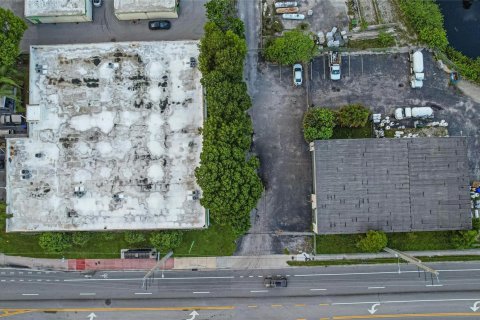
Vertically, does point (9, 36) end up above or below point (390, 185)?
above

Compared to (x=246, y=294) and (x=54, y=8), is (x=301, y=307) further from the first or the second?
(x=54, y=8)

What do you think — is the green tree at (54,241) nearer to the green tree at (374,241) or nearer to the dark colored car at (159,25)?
the dark colored car at (159,25)

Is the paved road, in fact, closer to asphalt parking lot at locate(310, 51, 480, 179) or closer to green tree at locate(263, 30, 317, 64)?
asphalt parking lot at locate(310, 51, 480, 179)

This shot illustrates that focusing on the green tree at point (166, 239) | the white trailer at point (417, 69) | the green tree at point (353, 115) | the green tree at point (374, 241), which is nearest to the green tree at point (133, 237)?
the green tree at point (166, 239)

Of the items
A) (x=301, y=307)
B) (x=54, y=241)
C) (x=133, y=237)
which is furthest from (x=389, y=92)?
(x=54, y=241)

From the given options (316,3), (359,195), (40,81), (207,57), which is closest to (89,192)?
(40,81)
